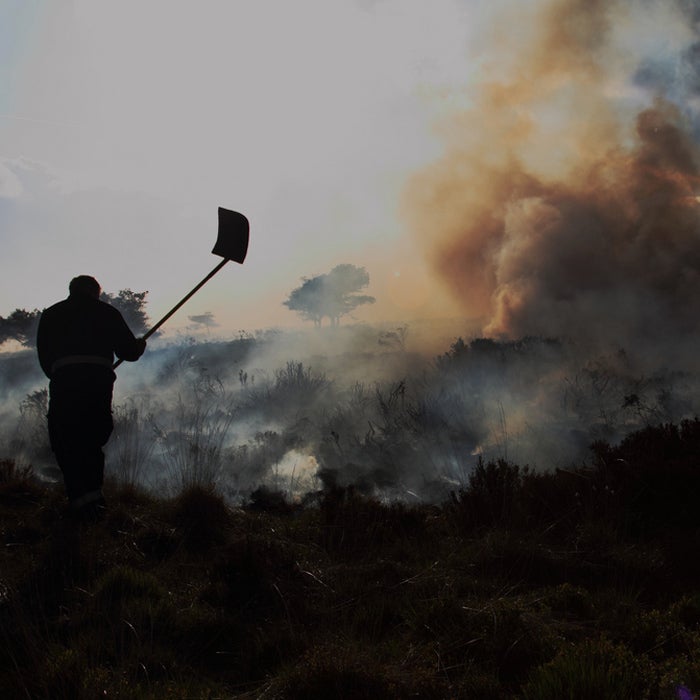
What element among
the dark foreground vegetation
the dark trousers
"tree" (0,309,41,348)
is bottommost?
the dark foreground vegetation

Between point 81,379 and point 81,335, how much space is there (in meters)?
0.37

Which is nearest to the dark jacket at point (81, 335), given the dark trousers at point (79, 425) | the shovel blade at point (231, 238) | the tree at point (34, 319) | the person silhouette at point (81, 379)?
the person silhouette at point (81, 379)

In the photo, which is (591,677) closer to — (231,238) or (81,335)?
(81,335)

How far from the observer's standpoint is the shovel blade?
19.6 feet

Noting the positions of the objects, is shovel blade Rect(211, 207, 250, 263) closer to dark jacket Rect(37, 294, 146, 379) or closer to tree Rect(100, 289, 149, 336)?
dark jacket Rect(37, 294, 146, 379)

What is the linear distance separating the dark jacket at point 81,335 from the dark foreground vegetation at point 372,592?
4.08 feet

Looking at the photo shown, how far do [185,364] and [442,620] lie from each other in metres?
17.9

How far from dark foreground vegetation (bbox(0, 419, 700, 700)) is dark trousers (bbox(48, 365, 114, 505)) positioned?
0.35 m

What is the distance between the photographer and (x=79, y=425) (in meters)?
5.12

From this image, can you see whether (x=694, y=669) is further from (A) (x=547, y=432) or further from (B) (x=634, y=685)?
(A) (x=547, y=432)

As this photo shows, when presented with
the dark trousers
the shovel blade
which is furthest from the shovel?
the dark trousers

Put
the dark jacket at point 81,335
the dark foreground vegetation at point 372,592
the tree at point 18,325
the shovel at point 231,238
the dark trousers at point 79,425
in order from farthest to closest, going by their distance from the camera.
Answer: the tree at point 18,325 → the shovel at point 231,238 → the dark jacket at point 81,335 → the dark trousers at point 79,425 → the dark foreground vegetation at point 372,592

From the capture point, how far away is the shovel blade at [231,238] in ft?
19.6

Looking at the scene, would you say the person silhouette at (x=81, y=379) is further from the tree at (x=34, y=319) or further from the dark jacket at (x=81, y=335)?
the tree at (x=34, y=319)
